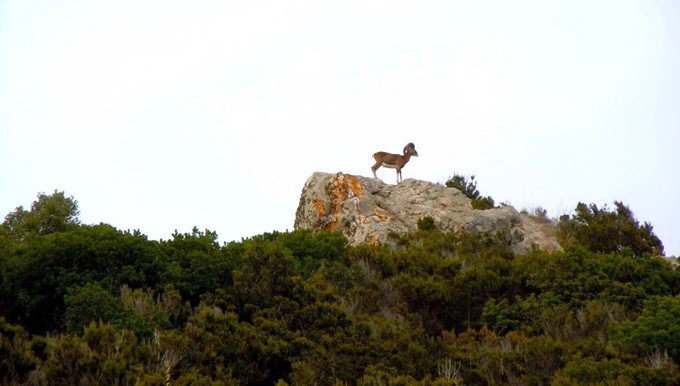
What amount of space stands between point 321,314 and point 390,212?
33.7ft

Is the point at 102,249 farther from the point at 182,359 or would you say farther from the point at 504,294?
the point at 504,294

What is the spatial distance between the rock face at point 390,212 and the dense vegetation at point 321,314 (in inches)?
105

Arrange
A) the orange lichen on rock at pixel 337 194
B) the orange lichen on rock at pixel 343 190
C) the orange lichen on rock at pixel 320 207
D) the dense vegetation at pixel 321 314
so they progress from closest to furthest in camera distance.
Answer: the dense vegetation at pixel 321 314
the orange lichen on rock at pixel 337 194
the orange lichen on rock at pixel 343 190
the orange lichen on rock at pixel 320 207

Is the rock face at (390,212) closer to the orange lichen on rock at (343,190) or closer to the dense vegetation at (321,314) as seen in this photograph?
the orange lichen on rock at (343,190)

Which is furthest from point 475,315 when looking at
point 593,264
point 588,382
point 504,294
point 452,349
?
point 588,382

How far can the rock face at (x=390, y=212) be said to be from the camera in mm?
26391

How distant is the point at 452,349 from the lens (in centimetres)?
1678

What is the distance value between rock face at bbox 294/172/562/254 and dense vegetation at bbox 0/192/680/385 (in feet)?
8.71

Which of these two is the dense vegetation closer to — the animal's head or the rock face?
the rock face

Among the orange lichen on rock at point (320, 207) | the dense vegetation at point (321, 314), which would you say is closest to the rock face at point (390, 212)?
the orange lichen on rock at point (320, 207)

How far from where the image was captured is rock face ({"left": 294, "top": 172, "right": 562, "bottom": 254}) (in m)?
26.4

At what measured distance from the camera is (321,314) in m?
17.3

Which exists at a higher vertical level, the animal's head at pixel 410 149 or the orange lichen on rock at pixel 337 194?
the animal's head at pixel 410 149

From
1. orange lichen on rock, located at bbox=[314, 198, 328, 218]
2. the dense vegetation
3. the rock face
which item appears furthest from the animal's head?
the dense vegetation
